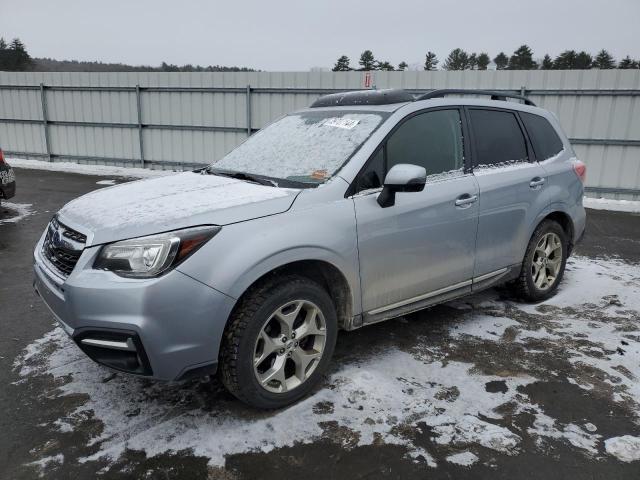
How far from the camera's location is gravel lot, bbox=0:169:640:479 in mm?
2479

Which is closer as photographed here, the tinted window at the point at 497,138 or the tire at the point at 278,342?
the tire at the point at 278,342

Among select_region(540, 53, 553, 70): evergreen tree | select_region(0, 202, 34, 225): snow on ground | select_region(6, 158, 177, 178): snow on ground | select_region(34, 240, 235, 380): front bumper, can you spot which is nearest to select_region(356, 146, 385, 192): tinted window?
select_region(34, 240, 235, 380): front bumper

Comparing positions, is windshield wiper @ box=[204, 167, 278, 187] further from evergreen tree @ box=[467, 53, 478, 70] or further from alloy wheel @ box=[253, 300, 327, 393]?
evergreen tree @ box=[467, 53, 478, 70]

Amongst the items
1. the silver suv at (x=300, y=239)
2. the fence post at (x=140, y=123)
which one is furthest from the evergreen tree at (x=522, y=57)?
the silver suv at (x=300, y=239)

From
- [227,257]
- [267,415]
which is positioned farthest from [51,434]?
[227,257]

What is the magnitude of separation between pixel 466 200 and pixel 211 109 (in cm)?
1082

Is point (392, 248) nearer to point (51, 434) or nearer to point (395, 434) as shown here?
point (395, 434)

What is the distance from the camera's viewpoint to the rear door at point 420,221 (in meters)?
3.15

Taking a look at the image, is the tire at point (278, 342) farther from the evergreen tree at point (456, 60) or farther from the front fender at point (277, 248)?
the evergreen tree at point (456, 60)

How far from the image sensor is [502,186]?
396cm

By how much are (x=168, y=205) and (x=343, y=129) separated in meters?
1.35

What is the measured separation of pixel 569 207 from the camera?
4.68 m

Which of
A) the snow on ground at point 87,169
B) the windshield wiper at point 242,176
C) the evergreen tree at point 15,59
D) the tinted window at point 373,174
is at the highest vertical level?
the evergreen tree at point 15,59

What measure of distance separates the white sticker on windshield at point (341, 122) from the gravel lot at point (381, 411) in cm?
159
